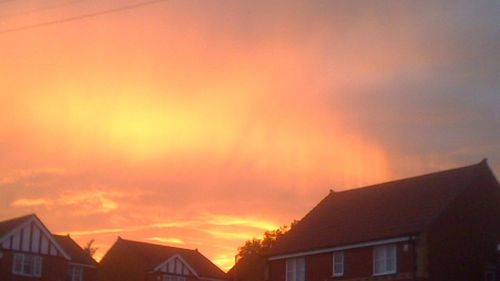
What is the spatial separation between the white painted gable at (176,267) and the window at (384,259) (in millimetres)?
32747

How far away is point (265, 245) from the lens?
10550 cm

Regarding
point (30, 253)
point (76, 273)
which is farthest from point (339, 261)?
point (76, 273)

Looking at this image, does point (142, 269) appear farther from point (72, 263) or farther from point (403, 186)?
point (403, 186)

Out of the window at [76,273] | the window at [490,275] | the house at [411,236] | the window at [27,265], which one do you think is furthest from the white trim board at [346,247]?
the window at [76,273]

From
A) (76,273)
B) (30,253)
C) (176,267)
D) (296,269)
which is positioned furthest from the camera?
(176,267)

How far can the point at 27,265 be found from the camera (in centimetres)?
7400

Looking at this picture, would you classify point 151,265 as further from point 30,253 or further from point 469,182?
point 469,182

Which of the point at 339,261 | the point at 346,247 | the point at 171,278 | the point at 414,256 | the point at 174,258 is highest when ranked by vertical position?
the point at 174,258

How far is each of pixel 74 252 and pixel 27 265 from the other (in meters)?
9.00

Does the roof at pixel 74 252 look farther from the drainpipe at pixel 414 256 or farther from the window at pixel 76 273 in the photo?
→ the drainpipe at pixel 414 256

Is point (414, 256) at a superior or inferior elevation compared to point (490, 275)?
superior

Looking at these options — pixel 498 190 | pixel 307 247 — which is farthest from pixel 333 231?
pixel 498 190

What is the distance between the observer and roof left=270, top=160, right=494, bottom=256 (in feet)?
188

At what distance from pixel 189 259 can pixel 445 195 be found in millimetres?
40193
